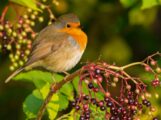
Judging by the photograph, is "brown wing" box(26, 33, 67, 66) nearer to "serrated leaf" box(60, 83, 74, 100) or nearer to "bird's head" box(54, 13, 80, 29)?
"bird's head" box(54, 13, 80, 29)

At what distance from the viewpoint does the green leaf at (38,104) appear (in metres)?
4.98

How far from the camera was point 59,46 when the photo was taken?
6.53m

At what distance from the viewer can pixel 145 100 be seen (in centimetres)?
418

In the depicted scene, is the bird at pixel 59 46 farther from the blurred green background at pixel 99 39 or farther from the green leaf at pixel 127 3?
the blurred green background at pixel 99 39

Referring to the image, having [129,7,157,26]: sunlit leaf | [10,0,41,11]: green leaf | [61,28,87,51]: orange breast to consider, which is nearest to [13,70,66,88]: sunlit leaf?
[10,0,41,11]: green leaf

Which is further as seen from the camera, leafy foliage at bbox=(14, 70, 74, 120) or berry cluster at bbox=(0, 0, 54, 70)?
berry cluster at bbox=(0, 0, 54, 70)

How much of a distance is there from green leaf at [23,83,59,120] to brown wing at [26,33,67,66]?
961 millimetres

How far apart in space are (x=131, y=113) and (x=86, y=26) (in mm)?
5104

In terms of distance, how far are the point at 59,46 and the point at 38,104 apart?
1.53m

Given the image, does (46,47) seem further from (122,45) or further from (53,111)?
(122,45)

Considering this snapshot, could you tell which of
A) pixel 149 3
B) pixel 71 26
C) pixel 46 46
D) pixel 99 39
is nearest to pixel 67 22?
pixel 71 26

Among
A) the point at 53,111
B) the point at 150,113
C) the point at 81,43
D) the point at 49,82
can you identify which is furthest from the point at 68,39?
the point at 150,113

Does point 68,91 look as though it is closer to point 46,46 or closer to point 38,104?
point 38,104

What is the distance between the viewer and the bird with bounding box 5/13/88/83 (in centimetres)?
637
